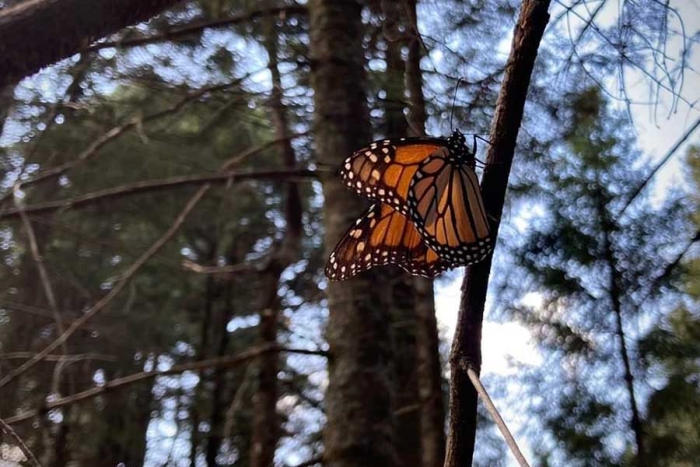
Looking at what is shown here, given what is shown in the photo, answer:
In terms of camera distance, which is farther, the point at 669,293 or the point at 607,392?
the point at 607,392

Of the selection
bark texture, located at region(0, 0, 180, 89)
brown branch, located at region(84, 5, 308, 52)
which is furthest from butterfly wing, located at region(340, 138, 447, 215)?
brown branch, located at region(84, 5, 308, 52)

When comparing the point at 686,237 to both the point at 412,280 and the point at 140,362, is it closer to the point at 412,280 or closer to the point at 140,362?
the point at 412,280

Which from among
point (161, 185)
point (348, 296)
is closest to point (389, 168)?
point (348, 296)

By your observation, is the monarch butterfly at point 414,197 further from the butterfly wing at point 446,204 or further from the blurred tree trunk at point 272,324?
the blurred tree trunk at point 272,324

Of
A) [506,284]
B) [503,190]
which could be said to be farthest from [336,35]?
[503,190]

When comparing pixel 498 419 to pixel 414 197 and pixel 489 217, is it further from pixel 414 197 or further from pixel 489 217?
pixel 414 197

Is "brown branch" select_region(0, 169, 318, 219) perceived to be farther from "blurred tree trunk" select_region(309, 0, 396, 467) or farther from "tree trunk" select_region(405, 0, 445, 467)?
"tree trunk" select_region(405, 0, 445, 467)
